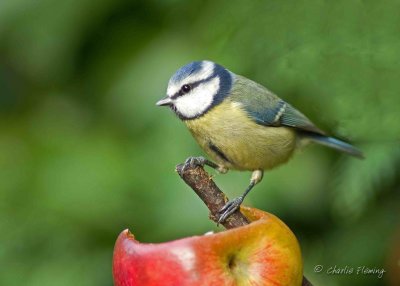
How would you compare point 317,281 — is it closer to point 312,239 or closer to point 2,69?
point 312,239

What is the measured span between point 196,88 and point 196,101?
4cm

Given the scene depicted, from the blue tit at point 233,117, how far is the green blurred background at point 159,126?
82 mm

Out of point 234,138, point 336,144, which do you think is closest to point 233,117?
point 234,138

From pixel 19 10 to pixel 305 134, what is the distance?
104 centimetres

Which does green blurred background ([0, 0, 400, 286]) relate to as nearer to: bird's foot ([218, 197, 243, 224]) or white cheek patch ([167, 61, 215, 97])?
white cheek patch ([167, 61, 215, 97])

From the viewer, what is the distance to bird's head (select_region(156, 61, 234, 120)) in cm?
189

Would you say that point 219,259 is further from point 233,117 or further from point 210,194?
point 233,117

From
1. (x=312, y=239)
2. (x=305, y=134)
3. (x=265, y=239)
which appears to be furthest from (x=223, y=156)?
(x=265, y=239)

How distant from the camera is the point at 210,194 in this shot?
1281 mm

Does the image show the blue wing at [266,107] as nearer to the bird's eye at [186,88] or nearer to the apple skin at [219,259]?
the bird's eye at [186,88]

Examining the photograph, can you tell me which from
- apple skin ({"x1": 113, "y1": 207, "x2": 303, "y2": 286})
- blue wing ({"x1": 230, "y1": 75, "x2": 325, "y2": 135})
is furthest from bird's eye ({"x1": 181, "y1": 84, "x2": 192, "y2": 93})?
apple skin ({"x1": 113, "y1": 207, "x2": 303, "y2": 286})

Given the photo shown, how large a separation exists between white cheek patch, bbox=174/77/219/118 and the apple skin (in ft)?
2.57

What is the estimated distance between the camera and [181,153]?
2301 mm

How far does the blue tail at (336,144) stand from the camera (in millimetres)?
2125
